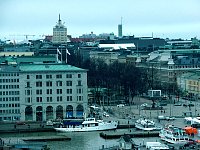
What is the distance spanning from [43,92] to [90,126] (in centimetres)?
403

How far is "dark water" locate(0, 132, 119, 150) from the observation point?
25.8 meters

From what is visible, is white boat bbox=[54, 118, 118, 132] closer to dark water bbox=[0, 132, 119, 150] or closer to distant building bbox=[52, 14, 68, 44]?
dark water bbox=[0, 132, 119, 150]

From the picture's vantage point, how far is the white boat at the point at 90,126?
29.9 meters

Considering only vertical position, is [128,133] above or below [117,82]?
below

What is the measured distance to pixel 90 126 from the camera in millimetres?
30078

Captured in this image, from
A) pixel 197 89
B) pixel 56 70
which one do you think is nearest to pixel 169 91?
pixel 197 89

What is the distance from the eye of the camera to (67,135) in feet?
95.2

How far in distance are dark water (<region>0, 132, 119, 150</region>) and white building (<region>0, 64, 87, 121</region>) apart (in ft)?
11.2

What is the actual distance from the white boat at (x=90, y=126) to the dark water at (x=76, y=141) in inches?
15.2

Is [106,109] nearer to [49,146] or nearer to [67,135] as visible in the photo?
[67,135]

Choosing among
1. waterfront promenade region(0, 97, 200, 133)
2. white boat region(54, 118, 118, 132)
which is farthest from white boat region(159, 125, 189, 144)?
white boat region(54, 118, 118, 132)

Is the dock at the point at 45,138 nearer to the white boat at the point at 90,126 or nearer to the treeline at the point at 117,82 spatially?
the white boat at the point at 90,126

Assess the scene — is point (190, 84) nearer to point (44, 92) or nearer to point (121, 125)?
point (44, 92)

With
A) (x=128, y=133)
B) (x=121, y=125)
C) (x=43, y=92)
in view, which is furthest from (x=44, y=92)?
(x=128, y=133)
